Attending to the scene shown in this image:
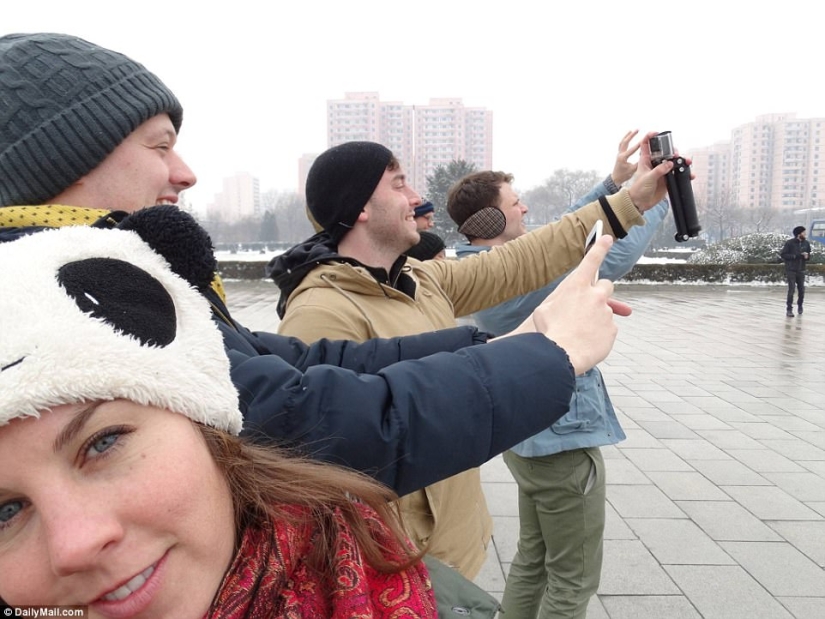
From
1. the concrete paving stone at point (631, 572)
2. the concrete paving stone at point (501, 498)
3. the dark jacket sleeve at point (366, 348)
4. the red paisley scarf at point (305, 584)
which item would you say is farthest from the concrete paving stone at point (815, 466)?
the red paisley scarf at point (305, 584)

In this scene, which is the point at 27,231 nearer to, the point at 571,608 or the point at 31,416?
the point at 31,416

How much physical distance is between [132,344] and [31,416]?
5.0 inches

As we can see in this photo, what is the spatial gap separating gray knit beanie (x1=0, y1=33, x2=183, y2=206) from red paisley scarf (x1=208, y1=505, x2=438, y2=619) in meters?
0.72

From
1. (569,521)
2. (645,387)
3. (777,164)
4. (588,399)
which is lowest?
(645,387)

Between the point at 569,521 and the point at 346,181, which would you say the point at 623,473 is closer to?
the point at 569,521

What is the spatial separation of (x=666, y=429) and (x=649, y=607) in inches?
114

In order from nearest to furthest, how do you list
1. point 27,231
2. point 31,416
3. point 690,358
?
point 31,416 → point 27,231 → point 690,358

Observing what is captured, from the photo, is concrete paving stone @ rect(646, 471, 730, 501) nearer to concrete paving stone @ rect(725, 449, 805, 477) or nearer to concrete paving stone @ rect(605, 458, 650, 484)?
concrete paving stone @ rect(605, 458, 650, 484)

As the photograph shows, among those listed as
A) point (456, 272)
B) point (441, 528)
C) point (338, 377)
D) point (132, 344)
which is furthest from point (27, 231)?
point (456, 272)

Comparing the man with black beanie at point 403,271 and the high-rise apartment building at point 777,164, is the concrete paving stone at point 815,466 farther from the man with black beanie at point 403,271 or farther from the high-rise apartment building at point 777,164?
the high-rise apartment building at point 777,164

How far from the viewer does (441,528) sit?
1.66 metres

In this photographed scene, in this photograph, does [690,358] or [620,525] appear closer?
[620,525]

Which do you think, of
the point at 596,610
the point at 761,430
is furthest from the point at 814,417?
the point at 596,610

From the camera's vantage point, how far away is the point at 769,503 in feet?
12.6
